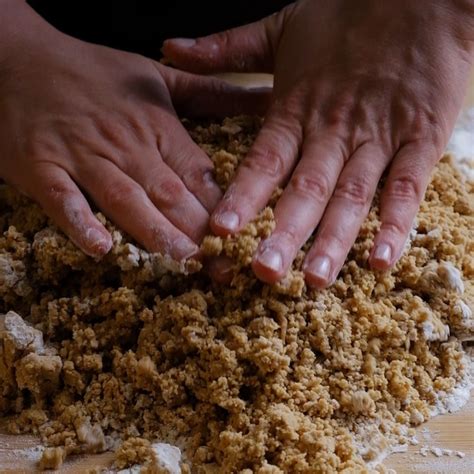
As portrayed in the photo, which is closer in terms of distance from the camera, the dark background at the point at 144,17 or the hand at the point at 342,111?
the hand at the point at 342,111

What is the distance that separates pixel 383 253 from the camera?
3.09 feet

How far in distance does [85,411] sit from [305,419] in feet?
0.88

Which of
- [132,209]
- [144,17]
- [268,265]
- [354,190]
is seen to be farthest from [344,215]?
[144,17]

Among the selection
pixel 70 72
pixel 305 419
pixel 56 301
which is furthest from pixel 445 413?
pixel 70 72

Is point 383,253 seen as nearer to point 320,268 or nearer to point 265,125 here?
point 320,268

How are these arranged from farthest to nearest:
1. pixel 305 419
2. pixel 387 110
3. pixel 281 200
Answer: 1. pixel 387 110
2. pixel 281 200
3. pixel 305 419

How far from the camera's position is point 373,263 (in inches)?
37.1

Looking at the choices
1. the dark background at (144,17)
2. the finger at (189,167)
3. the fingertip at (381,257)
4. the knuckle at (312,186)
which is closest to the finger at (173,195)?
the finger at (189,167)

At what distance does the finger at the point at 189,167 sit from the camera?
0.97 meters

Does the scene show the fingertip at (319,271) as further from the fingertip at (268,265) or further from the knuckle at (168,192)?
the knuckle at (168,192)

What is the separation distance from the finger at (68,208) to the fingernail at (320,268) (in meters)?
0.25

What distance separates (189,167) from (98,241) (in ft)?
0.58

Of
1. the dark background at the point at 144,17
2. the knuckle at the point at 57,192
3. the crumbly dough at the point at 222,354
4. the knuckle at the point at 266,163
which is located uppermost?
the dark background at the point at 144,17

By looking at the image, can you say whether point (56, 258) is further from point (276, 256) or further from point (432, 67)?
point (432, 67)
